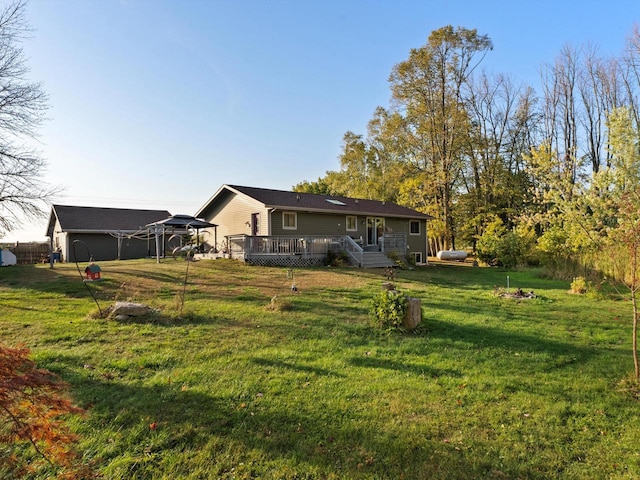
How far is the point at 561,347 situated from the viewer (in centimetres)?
549

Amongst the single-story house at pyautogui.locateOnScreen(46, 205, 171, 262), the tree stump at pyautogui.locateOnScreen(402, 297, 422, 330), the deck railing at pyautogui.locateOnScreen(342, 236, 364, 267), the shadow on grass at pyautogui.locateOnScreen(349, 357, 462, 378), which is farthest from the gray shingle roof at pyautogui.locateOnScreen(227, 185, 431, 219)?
the shadow on grass at pyautogui.locateOnScreen(349, 357, 462, 378)

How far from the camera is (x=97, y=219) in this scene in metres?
25.6

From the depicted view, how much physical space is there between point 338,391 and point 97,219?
27891 mm

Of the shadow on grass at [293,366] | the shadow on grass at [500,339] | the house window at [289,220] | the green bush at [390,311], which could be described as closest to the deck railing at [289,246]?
the house window at [289,220]

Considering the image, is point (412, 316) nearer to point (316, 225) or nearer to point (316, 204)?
point (316, 225)

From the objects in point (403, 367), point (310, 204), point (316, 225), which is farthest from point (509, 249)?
point (403, 367)

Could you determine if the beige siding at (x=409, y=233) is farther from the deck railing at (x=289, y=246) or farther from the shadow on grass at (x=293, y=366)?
the shadow on grass at (x=293, y=366)

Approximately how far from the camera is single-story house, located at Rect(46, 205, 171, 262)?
23.6 m

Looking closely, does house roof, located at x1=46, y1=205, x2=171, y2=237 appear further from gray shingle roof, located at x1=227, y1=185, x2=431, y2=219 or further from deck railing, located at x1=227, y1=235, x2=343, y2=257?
deck railing, located at x1=227, y1=235, x2=343, y2=257

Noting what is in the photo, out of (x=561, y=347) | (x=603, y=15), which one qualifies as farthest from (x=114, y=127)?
(x=603, y=15)

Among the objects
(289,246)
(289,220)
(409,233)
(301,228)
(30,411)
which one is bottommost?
(30,411)

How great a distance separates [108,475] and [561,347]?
6276mm

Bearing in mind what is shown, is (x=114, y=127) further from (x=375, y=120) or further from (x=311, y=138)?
(x=375, y=120)

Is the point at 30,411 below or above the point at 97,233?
below
